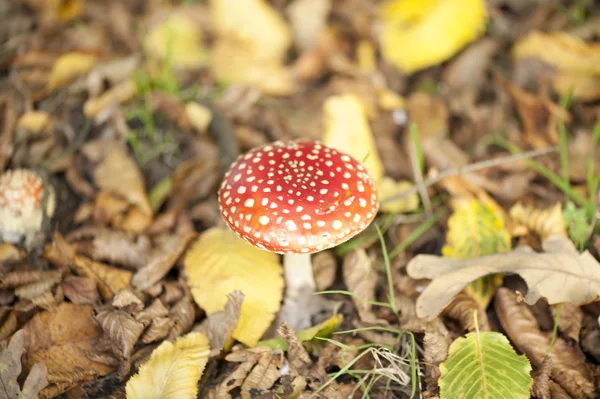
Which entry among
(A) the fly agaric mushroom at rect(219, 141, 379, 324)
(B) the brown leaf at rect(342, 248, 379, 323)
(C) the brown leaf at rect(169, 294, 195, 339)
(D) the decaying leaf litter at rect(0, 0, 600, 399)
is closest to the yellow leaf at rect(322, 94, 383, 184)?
(D) the decaying leaf litter at rect(0, 0, 600, 399)

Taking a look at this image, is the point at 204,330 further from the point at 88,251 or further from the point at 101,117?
the point at 101,117

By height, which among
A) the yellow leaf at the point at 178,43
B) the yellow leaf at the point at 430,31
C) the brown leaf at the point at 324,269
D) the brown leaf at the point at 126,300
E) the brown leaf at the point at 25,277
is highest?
the yellow leaf at the point at 178,43

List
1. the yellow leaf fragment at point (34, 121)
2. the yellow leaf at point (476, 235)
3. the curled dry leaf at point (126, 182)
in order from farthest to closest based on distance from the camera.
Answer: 1. the yellow leaf fragment at point (34, 121)
2. the curled dry leaf at point (126, 182)
3. the yellow leaf at point (476, 235)

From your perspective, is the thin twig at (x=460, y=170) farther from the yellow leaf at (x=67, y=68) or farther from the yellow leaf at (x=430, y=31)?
the yellow leaf at (x=67, y=68)

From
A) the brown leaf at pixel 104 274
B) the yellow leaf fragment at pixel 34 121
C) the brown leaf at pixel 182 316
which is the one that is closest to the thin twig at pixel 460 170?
Answer: the brown leaf at pixel 182 316

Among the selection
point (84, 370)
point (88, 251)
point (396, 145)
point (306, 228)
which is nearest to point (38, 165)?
point (88, 251)

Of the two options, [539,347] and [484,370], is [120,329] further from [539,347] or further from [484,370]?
[539,347]
